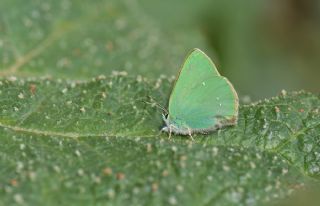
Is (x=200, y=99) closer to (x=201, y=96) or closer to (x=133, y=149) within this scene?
(x=201, y=96)

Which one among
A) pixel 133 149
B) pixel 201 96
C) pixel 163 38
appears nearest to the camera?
pixel 133 149

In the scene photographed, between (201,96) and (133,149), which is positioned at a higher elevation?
(201,96)

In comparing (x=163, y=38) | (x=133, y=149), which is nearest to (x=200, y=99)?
(x=133, y=149)

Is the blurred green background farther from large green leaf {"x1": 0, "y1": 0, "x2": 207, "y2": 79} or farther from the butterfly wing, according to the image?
the butterfly wing

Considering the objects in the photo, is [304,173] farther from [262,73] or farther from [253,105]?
[262,73]

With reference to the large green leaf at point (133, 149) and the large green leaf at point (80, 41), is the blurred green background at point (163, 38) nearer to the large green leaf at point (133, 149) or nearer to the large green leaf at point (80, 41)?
the large green leaf at point (80, 41)

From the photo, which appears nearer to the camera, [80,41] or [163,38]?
[80,41]
